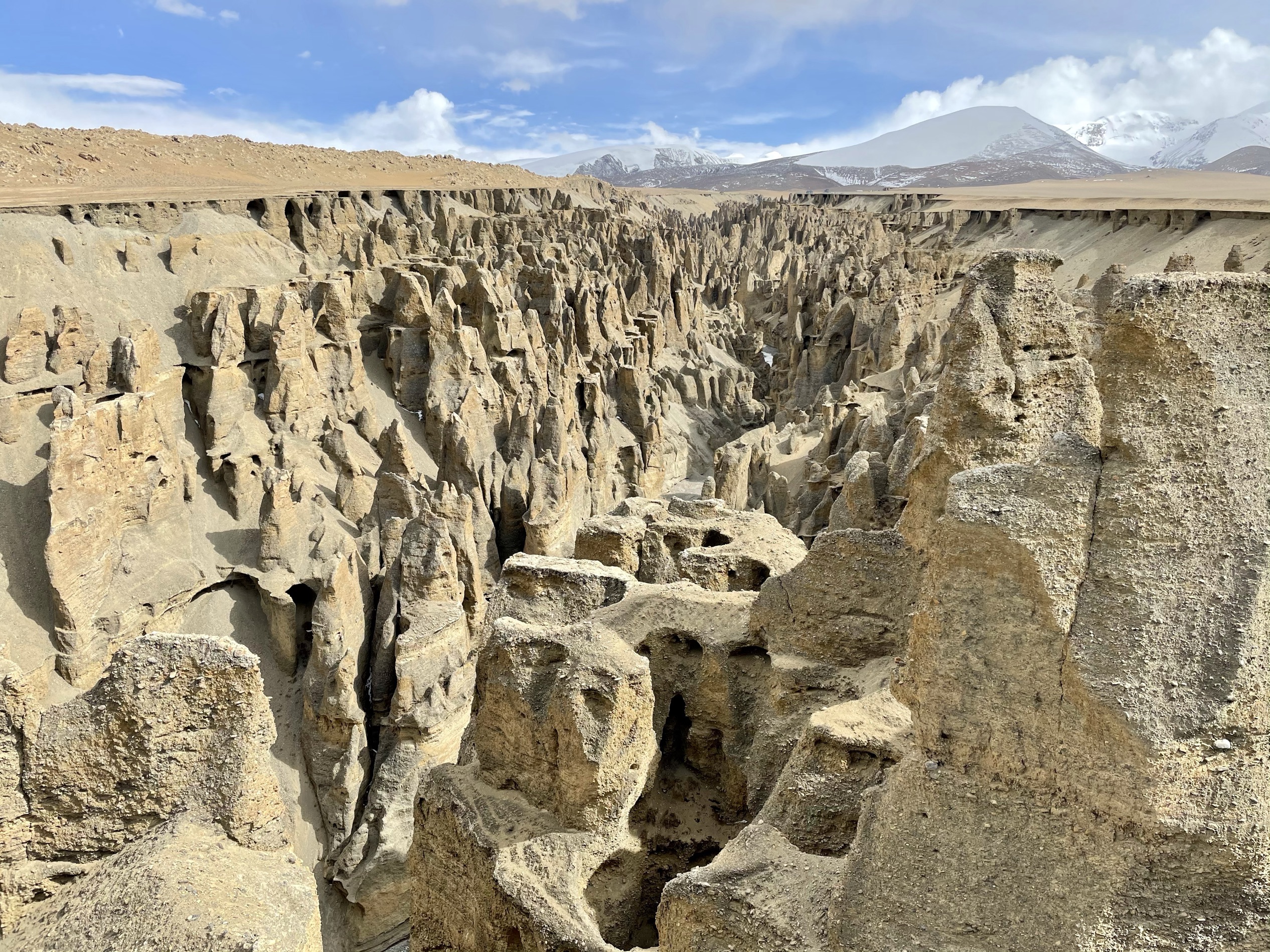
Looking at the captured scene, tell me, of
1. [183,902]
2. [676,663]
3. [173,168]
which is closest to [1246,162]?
[173,168]

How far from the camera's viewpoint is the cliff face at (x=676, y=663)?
3389 mm

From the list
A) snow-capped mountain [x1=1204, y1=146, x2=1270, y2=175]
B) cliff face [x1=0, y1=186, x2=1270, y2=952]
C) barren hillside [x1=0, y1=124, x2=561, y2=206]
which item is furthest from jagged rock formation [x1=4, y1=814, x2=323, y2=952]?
snow-capped mountain [x1=1204, y1=146, x2=1270, y2=175]

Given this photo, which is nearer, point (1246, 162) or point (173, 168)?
point (173, 168)

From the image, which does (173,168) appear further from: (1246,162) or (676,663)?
(1246,162)

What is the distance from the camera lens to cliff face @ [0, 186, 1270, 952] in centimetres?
339

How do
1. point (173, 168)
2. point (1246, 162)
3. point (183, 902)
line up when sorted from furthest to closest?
point (1246, 162), point (173, 168), point (183, 902)

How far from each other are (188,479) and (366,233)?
48.6 ft

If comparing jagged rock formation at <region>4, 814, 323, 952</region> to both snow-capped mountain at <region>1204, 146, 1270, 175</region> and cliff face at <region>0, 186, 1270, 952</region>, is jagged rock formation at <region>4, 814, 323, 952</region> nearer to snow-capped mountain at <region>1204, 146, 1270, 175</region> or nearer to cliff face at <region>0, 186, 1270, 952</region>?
cliff face at <region>0, 186, 1270, 952</region>

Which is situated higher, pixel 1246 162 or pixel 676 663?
pixel 1246 162

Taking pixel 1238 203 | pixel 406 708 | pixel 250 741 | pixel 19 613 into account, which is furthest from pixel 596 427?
pixel 1238 203

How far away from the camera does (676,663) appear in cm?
766

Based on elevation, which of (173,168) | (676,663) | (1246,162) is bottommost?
(676,663)

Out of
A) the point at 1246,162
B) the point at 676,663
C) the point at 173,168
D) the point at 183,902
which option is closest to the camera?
the point at 183,902

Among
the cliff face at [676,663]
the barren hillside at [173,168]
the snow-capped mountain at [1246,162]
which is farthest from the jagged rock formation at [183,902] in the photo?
the snow-capped mountain at [1246,162]
